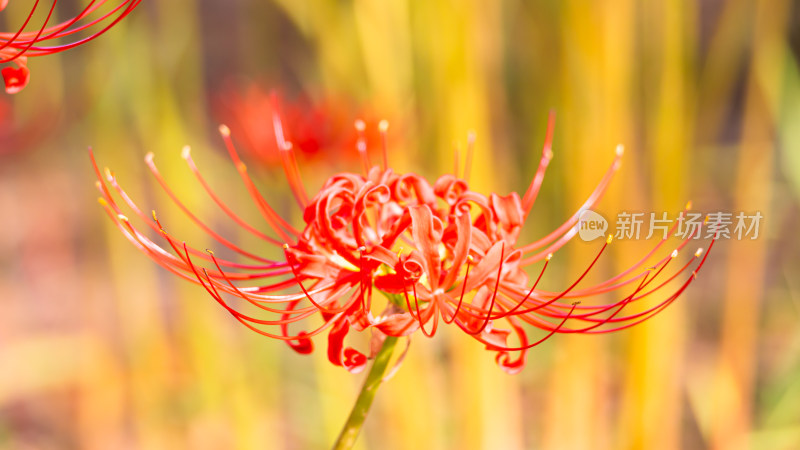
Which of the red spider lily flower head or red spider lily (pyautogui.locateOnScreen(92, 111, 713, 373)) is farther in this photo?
the red spider lily flower head

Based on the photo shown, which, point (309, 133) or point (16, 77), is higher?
point (309, 133)

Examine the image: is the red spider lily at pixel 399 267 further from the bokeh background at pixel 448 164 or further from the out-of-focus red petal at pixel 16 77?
the bokeh background at pixel 448 164

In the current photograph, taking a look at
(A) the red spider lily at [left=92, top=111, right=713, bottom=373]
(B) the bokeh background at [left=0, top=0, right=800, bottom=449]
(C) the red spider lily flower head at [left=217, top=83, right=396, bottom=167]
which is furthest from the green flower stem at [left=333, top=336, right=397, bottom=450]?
(C) the red spider lily flower head at [left=217, top=83, right=396, bottom=167]

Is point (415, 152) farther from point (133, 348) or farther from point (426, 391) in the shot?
point (133, 348)

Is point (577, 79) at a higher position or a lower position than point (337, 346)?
higher

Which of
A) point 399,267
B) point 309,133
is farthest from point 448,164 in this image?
point 399,267

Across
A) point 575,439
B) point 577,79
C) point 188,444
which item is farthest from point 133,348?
point 577,79

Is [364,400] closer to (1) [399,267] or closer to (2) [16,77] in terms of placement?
(1) [399,267]

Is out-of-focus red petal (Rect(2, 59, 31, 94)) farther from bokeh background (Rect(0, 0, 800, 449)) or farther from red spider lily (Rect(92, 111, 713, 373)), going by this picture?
bokeh background (Rect(0, 0, 800, 449))

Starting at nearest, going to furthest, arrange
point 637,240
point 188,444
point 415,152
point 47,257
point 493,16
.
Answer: point 637,240 → point 493,16 → point 415,152 → point 188,444 → point 47,257
